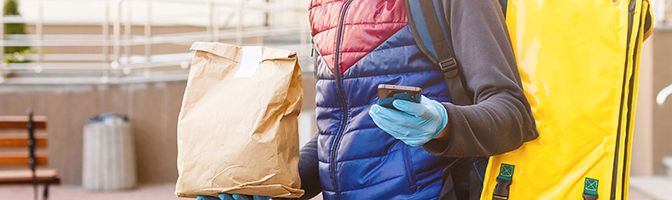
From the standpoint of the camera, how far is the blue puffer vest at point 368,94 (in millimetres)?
1793

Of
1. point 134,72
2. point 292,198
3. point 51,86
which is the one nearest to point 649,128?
point 134,72

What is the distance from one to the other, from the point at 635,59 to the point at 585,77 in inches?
4.4

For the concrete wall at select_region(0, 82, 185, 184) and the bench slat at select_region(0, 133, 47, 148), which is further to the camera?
the bench slat at select_region(0, 133, 47, 148)

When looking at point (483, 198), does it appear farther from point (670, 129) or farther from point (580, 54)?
point (670, 129)

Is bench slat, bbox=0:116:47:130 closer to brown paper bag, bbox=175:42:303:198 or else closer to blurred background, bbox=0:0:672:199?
blurred background, bbox=0:0:672:199

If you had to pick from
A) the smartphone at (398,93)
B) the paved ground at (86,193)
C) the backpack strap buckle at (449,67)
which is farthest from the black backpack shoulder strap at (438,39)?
the paved ground at (86,193)

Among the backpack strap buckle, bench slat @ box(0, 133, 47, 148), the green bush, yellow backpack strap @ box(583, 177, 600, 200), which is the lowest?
bench slat @ box(0, 133, 47, 148)

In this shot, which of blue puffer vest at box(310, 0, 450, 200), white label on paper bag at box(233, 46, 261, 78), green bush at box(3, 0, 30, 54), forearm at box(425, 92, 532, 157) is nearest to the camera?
forearm at box(425, 92, 532, 157)

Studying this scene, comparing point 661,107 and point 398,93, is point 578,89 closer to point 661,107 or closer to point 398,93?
point 398,93

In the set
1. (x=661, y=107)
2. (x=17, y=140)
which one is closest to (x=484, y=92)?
(x=661, y=107)

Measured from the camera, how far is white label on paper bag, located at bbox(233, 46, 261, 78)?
2.03 m

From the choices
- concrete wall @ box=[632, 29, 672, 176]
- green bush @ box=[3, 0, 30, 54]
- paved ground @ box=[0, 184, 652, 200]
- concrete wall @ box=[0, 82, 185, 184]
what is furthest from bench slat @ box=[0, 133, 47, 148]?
concrete wall @ box=[632, 29, 672, 176]

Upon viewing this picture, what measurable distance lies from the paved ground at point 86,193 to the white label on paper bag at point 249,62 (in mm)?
6205

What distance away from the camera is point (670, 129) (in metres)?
8.20
